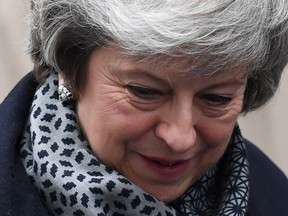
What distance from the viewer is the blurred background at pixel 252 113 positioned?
9.11 ft

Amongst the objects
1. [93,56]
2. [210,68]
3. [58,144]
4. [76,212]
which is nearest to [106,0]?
[93,56]

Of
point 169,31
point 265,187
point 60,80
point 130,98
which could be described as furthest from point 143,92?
point 265,187

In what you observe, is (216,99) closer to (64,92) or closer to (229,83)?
(229,83)

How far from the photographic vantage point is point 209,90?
149 centimetres

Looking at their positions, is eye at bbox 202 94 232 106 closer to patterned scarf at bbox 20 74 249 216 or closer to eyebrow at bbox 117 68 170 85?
eyebrow at bbox 117 68 170 85

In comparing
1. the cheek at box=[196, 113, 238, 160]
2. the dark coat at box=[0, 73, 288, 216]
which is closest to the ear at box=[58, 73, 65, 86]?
the dark coat at box=[0, 73, 288, 216]

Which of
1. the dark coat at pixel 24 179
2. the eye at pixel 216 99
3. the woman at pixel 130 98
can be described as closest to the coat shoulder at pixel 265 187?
the dark coat at pixel 24 179

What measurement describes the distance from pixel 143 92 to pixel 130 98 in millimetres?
32

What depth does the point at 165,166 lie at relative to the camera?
1.60m

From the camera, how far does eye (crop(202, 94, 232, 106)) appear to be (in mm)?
1508

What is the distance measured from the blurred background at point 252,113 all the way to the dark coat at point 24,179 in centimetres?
69

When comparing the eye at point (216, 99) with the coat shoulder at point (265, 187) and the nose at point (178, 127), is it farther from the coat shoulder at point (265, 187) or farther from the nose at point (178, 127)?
the coat shoulder at point (265, 187)

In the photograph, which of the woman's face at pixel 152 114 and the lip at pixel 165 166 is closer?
the woman's face at pixel 152 114

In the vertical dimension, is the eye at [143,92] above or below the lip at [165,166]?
above
